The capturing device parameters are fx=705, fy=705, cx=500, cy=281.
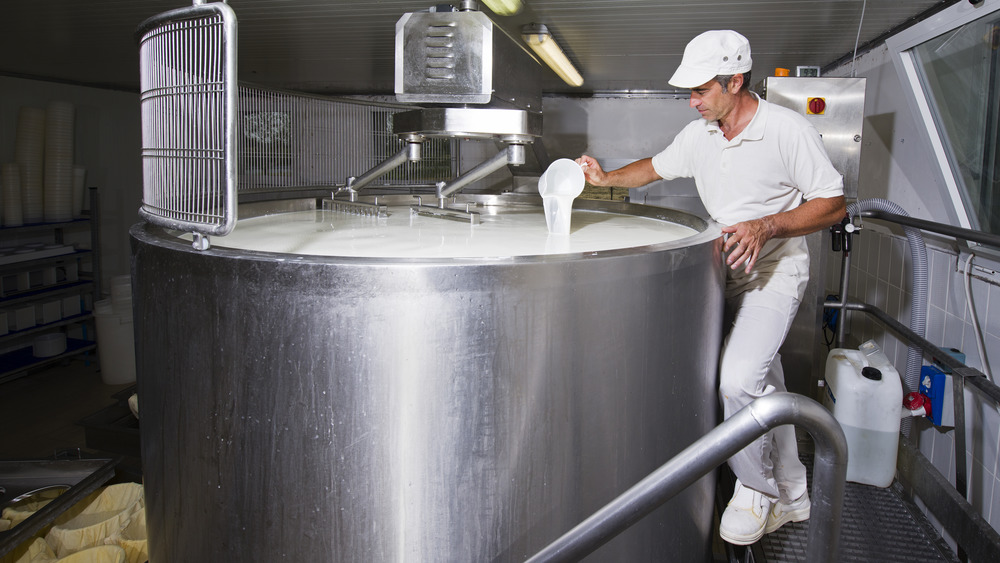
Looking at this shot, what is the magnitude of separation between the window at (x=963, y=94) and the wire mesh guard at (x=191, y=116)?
202 cm

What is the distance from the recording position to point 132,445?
265 centimetres

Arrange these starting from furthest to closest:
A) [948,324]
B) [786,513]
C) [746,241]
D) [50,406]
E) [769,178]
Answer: [50,406]
[948,324]
[786,513]
[769,178]
[746,241]

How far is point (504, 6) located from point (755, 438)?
208 cm

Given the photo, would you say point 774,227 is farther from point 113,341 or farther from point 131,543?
point 113,341

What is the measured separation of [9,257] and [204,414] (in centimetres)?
372

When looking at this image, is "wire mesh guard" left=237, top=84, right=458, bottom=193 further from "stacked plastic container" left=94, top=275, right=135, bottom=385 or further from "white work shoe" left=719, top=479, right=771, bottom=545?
"white work shoe" left=719, top=479, right=771, bottom=545

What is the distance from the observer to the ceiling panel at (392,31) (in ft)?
9.19

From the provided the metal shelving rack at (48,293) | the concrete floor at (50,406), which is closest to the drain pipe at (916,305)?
the concrete floor at (50,406)

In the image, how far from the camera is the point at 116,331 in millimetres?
4441

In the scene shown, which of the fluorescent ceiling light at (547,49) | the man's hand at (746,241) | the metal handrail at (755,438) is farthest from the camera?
the fluorescent ceiling light at (547,49)

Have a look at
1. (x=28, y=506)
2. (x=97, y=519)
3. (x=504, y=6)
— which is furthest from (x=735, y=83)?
(x=28, y=506)

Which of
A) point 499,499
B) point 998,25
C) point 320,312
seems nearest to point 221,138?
point 320,312

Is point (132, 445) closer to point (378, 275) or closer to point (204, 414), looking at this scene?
point (204, 414)

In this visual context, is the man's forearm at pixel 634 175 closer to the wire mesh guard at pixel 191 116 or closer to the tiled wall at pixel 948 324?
the tiled wall at pixel 948 324
